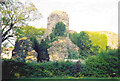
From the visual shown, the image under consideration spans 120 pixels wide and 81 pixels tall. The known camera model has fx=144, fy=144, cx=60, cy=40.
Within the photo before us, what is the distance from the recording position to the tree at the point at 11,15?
11.3 m

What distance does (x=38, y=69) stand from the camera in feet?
34.4

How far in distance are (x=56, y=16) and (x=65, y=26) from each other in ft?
9.15

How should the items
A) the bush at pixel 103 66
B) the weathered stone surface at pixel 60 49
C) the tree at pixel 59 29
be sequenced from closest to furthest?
the bush at pixel 103 66, the weathered stone surface at pixel 60 49, the tree at pixel 59 29

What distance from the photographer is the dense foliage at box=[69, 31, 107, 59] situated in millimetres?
26438

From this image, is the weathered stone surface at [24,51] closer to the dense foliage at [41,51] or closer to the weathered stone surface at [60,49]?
the dense foliage at [41,51]

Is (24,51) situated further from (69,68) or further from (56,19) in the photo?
(56,19)

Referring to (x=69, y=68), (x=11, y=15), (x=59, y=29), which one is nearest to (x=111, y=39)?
(x=59, y=29)

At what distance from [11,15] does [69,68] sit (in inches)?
245

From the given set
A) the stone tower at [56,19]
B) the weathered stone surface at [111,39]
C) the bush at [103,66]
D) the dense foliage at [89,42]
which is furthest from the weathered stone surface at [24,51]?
the weathered stone surface at [111,39]

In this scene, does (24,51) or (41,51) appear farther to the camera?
(41,51)

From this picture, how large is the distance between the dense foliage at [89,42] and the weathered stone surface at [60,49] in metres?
2.43

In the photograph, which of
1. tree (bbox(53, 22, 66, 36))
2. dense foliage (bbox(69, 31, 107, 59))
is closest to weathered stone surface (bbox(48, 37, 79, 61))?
tree (bbox(53, 22, 66, 36))

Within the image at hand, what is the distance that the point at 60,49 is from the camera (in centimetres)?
2325

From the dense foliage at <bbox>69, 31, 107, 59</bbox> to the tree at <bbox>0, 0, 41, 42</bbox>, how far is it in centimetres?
1601
